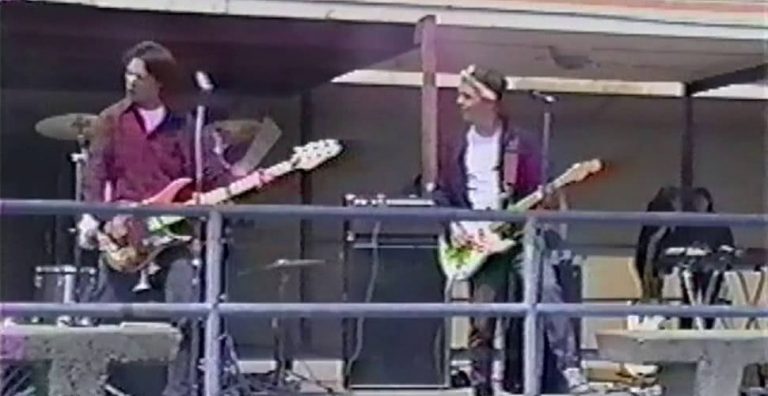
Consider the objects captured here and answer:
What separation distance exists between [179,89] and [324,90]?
431 cm

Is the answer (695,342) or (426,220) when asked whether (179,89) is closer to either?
(426,220)

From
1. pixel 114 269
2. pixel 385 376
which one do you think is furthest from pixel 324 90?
pixel 114 269

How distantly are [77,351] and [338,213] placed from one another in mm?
770

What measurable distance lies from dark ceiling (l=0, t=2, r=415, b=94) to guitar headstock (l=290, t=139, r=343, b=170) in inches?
61.0

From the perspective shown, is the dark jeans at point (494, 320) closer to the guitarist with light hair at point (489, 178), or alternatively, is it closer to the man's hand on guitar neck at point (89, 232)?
the guitarist with light hair at point (489, 178)

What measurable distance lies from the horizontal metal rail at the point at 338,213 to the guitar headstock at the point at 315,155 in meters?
1.55

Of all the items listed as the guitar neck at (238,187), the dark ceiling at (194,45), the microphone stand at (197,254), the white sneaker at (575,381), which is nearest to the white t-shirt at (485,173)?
the guitar neck at (238,187)

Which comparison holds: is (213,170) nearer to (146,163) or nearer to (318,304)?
(146,163)

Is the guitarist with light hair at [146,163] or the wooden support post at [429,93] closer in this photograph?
the guitarist with light hair at [146,163]

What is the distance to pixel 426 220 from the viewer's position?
4035mm

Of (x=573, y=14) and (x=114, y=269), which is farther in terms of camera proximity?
(x=573, y=14)

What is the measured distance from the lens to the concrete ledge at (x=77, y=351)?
3.83 m

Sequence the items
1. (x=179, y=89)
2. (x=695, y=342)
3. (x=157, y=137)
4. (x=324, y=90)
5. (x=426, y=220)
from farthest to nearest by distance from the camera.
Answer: (x=324, y=90), (x=179, y=89), (x=157, y=137), (x=695, y=342), (x=426, y=220)

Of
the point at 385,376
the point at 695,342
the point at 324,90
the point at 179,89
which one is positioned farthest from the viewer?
the point at 324,90
